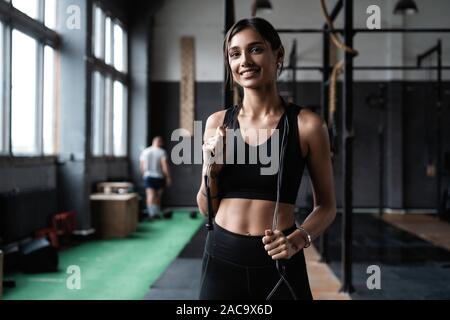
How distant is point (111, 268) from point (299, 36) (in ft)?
22.7

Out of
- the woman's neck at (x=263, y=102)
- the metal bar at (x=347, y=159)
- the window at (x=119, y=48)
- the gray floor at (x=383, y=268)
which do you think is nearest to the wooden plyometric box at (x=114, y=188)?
the gray floor at (x=383, y=268)

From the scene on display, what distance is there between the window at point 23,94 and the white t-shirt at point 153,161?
2.28m

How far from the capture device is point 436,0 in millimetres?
9516

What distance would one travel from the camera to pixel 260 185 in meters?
1.20

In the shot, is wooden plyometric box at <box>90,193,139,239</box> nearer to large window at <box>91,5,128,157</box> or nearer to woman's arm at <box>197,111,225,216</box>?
large window at <box>91,5,128,157</box>

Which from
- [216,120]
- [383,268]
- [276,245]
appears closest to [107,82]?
[383,268]

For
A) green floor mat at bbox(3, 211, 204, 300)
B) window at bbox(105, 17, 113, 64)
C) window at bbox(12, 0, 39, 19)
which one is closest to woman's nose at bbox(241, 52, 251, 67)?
green floor mat at bbox(3, 211, 204, 300)

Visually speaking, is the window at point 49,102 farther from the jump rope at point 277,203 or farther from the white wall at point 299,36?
the jump rope at point 277,203

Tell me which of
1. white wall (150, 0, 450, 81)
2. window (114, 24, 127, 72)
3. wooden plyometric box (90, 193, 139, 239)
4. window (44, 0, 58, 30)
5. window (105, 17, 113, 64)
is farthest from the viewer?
white wall (150, 0, 450, 81)

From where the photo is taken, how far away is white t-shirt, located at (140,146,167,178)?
7609mm

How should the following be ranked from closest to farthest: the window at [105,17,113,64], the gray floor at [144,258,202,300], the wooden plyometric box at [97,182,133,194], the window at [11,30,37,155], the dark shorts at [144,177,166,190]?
1. the gray floor at [144,258,202,300]
2. the window at [11,30,37,155]
3. the wooden plyometric box at [97,182,133,194]
4. the dark shorts at [144,177,166,190]
5. the window at [105,17,113,64]

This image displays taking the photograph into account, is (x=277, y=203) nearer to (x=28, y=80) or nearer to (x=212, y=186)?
(x=212, y=186)

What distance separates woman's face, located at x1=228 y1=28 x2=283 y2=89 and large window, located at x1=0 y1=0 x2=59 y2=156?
4.12 metres

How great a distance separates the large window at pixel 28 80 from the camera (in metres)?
4.70
